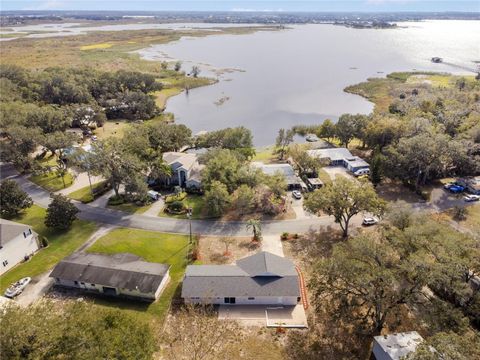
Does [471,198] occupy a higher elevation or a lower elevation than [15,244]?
lower

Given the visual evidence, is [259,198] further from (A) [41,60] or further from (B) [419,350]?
(A) [41,60]

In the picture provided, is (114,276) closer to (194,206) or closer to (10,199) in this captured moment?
(194,206)

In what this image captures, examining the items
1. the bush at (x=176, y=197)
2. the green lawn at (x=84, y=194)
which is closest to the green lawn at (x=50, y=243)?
the green lawn at (x=84, y=194)

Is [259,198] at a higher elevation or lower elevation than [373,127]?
lower

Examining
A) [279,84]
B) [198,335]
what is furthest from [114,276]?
[279,84]

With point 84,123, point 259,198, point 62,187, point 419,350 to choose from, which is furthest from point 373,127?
point 84,123

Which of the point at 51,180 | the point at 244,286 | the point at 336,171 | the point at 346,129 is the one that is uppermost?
the point at 346,129
